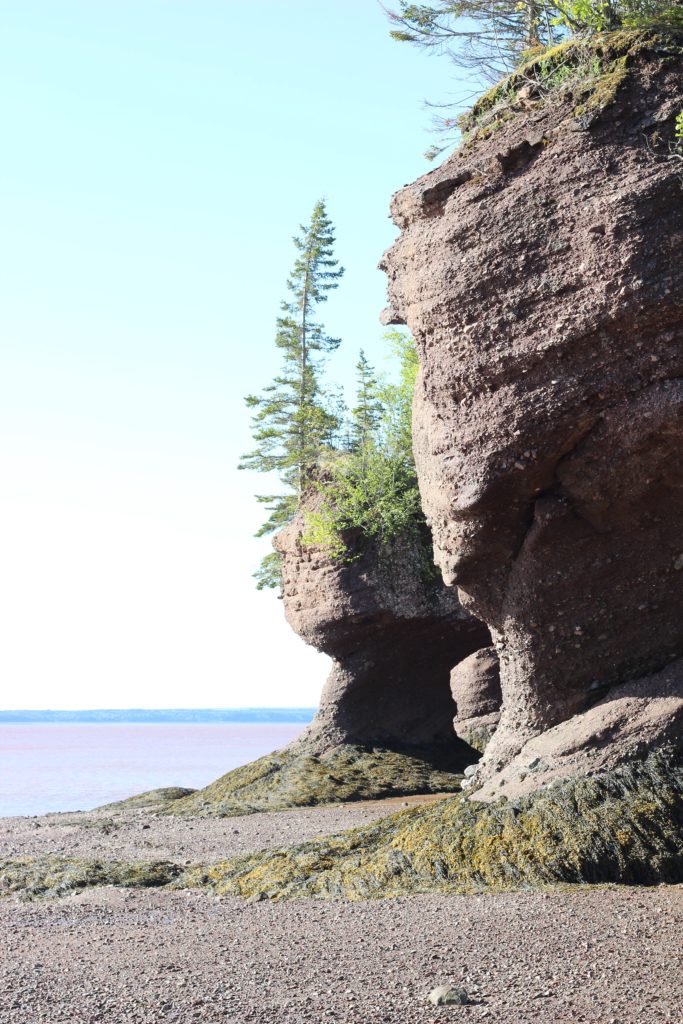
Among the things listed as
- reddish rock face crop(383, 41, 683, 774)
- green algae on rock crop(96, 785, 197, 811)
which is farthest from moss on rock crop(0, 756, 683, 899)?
green algae on rock crop(96, 785, 197, 811)

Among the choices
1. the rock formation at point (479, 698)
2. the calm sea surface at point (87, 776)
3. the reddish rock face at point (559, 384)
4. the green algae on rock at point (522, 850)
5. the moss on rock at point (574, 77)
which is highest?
the moss on rock at point (574, 77)

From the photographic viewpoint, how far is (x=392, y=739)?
81.8 feet

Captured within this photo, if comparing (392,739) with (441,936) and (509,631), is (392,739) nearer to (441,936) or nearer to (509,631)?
(509,631)

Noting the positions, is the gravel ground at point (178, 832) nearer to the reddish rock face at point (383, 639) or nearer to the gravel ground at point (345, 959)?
the reddish rock face at point (383, 639)

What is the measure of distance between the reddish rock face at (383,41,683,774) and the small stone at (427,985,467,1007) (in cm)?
570

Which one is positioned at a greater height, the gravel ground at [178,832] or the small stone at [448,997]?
the small stone at [448,997]

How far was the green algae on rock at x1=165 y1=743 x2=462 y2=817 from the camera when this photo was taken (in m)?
21.9

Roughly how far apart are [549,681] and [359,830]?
10.0ft

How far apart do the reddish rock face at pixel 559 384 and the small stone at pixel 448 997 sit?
570cm

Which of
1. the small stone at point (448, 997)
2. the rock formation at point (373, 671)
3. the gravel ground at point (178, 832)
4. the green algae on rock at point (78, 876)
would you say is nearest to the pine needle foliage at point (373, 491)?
the rock formation at point (373, 671)

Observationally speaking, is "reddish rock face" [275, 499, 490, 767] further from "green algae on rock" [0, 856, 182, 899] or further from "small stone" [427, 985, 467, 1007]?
"small stone" [427, 985, 467, 1007]

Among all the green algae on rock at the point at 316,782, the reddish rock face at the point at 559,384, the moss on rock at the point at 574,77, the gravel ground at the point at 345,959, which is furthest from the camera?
the green algae on rock at the point at 316,782

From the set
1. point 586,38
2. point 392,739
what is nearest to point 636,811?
point 586,38

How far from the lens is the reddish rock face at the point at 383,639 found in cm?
2416
